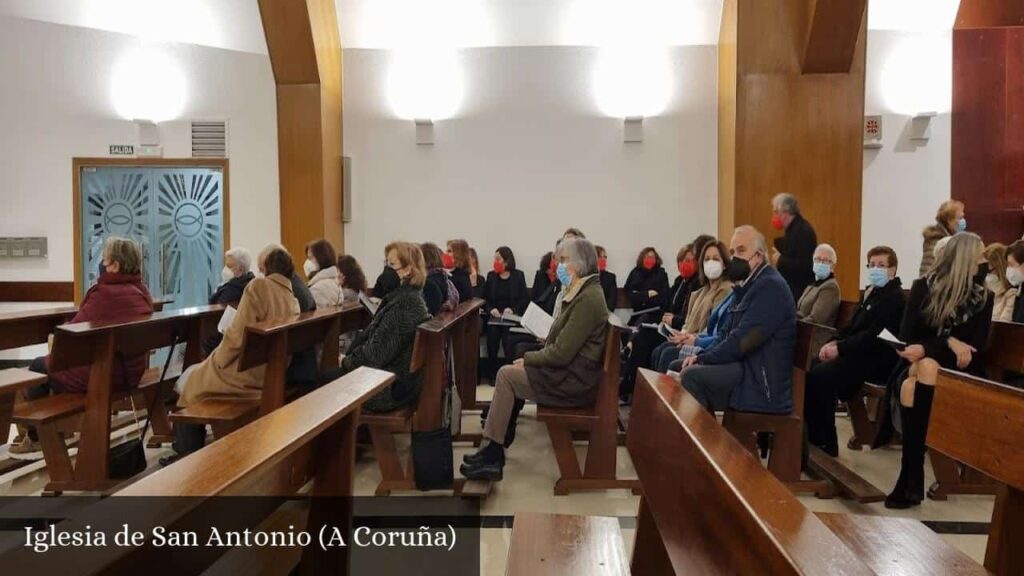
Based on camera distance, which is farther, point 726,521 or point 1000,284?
point 1000,284

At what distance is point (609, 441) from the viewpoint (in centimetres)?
322

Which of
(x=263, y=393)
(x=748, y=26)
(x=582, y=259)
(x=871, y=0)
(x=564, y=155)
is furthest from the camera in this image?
(x=564, y=155)

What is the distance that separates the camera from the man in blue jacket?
10.1 ft

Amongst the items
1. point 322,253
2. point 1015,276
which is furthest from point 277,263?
point 1015,276

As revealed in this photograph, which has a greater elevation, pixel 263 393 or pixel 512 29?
pixel 512 29

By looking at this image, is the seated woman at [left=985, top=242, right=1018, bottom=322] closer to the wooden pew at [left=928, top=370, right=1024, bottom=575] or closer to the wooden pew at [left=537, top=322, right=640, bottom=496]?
the wooden pew at [left=537, top=322, right=640, bottom=496]

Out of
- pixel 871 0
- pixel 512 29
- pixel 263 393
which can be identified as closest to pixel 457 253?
pixel 512 29

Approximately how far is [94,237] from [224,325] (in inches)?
173

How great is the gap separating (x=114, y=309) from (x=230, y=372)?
2.72 ft

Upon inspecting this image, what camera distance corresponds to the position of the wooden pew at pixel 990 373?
112 inches

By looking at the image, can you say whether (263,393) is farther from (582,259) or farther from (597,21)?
(597,21)

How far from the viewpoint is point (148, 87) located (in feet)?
22.6

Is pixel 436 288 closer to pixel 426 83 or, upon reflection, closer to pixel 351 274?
pixel 351 274

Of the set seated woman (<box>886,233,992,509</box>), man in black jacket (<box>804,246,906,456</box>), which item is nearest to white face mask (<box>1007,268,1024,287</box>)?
man in black jacket (<box>804,246,906,456</box>)
